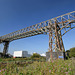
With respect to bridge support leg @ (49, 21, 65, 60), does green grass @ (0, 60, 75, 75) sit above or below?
below

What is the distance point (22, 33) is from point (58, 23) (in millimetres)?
10004

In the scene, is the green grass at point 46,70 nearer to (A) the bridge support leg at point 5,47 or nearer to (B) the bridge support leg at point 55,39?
(B) the bridge support leg at point 55,39

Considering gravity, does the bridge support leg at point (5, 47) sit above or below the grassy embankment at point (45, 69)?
above

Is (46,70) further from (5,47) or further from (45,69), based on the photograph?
(5,47)

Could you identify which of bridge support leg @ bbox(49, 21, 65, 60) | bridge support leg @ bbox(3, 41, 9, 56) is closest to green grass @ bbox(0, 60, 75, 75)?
bridge support leg @ bbox(49, 21, 65, 60)

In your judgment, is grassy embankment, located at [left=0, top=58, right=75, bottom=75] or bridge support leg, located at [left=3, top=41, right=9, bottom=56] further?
bridge support leg, located at [left=3, top=41, right=9, bottom=56]

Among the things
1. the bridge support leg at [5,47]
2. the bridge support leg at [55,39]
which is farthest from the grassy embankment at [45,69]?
the bridge support leg at [5,47]

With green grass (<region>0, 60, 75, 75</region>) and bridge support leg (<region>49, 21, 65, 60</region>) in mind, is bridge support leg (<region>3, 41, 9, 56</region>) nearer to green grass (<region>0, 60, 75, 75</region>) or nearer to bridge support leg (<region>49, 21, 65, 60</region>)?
bridge support leg (<region>49, 21, 65, 60</region>)

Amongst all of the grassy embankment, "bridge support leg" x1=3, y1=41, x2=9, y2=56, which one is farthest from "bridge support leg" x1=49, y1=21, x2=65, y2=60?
"bridge support leg" x1=3, y1=41, x2=9, y2=56

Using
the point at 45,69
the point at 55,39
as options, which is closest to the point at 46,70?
the point at 45,69

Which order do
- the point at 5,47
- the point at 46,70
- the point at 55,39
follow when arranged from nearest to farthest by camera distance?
the point at 46,70, the point at 55,39, the point at 5,47

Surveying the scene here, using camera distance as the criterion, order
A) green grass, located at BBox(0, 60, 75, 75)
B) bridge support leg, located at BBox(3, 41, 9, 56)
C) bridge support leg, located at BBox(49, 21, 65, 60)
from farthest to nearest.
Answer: bridge support leg, located at BBox(3, 41, 9, 56), bridge support leg, located at BBox(49, 21, 65, 60), green grass, located at BBox(0, 60, 75, 75)

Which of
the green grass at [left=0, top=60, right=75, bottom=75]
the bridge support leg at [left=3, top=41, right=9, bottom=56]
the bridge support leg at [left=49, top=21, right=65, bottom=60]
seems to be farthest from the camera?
the bridge support leg at [left=3, top=41, right=9, bottom=56]

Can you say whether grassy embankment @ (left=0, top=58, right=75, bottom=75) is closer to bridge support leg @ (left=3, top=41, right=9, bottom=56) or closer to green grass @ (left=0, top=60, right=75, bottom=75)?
green grass @ (left=0, top=60, right=75, bottom=75)
